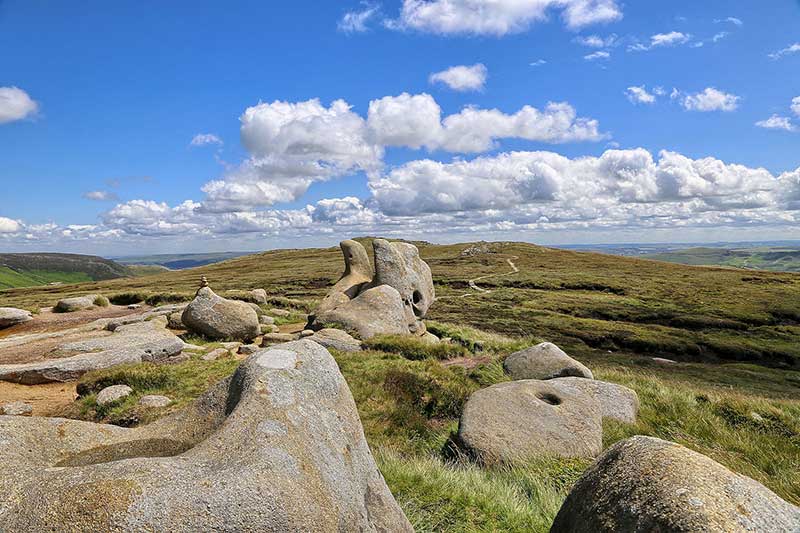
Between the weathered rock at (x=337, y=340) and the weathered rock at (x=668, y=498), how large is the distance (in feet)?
51.3

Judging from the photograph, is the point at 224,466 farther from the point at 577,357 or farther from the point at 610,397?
the point at 577,357

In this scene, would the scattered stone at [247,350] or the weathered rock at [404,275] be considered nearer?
the scattered stone at [247,350]

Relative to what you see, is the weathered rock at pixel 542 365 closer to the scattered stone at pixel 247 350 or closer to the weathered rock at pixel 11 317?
the scattered stone at pixel 247 350

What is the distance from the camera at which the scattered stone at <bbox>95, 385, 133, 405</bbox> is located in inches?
502

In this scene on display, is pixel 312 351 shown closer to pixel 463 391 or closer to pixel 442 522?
pixel 442 522

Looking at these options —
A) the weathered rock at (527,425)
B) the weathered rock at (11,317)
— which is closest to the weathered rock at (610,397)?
the weathered rock at (527,425)

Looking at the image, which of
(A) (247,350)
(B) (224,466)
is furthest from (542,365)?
(B) (224,466)

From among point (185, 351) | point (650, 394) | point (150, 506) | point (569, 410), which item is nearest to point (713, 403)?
point (650, 394)

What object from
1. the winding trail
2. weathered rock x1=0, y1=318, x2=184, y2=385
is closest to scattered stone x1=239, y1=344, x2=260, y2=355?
weathered rock x1=0, y1=318, x2=184, y2=385

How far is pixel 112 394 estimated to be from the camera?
13203 millimetres

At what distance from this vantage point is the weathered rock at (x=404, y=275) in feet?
104

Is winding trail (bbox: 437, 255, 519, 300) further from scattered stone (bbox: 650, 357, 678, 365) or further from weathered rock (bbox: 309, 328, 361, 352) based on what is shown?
weathered rock (bbox: 309, 328, 361, 352)

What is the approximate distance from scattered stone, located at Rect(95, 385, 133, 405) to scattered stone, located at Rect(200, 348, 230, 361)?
422cm

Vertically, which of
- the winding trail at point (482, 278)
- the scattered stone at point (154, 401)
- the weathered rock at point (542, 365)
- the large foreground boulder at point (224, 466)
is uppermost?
the large foreground boulder at point (224, 466)
